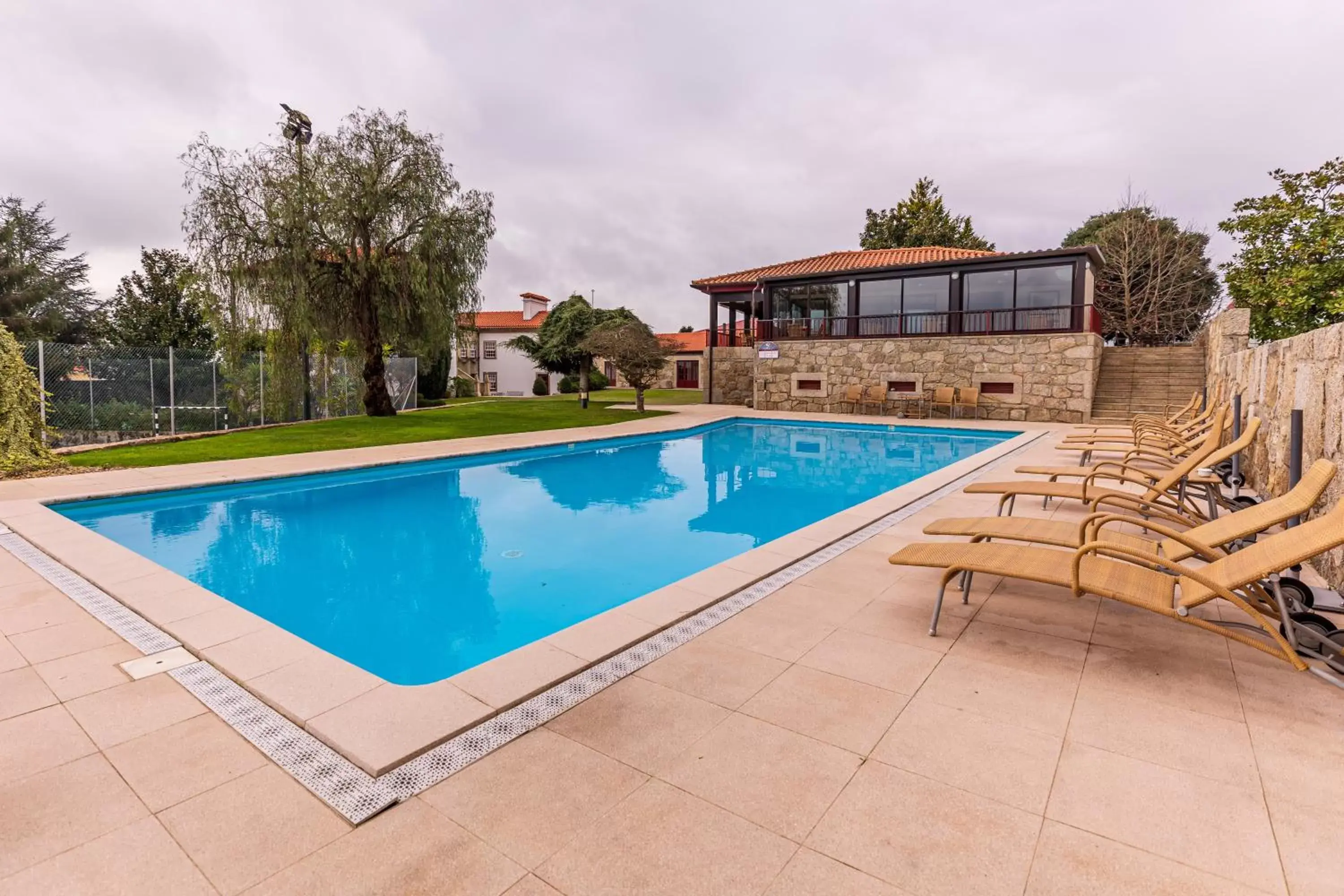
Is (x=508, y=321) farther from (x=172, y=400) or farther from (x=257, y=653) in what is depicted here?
(x=257, y=653)

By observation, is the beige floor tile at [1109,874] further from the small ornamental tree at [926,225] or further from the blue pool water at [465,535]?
the small ornamental tree at [926,225]

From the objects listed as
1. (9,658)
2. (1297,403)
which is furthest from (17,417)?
(1297,403)

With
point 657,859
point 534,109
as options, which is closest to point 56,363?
point 534,109

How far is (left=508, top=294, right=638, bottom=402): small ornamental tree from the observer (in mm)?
28812

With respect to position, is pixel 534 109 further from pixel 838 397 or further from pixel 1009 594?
pixel 1009 594

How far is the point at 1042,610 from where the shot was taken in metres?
3.67

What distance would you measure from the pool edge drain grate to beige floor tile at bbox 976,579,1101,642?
1233 millimetres

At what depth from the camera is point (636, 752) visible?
88.6 inches

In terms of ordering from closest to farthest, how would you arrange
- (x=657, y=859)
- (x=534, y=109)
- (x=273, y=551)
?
(x=657, y=859) < (x=273, y=551) < (x=534, y=109)

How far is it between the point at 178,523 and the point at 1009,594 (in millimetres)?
8312

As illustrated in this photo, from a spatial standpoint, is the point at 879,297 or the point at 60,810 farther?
the point at 879,297

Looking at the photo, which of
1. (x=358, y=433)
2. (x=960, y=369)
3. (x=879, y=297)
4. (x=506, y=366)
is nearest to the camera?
(x=358, y=433)

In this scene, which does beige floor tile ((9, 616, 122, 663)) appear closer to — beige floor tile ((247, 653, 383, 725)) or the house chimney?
beige floor tile ((247, 653, 383, 725))

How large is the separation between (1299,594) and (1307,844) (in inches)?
80.7
